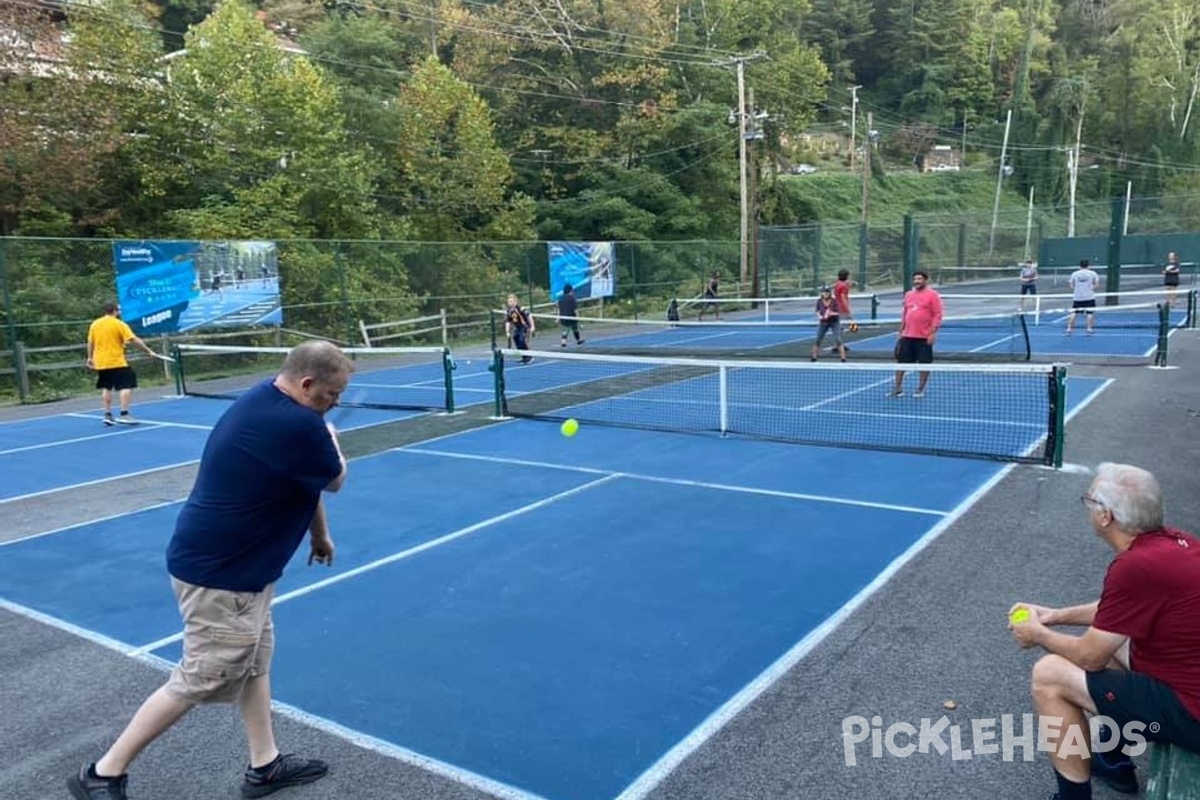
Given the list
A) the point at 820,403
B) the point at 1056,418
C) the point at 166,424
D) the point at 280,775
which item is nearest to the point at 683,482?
the point at 1056,418

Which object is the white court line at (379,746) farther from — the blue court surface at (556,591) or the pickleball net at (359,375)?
the pickleball net at (359,375)

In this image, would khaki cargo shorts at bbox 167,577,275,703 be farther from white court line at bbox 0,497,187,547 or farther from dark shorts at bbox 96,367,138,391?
dark shorts at bbox 96,367,138,391

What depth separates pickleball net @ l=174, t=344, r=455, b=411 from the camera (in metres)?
14.8

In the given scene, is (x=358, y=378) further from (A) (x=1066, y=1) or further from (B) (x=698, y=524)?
(A) (x=1066, y=1)

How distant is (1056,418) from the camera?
8.58 meters

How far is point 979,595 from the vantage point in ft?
18.1

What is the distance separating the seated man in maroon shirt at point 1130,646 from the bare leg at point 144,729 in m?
3.31

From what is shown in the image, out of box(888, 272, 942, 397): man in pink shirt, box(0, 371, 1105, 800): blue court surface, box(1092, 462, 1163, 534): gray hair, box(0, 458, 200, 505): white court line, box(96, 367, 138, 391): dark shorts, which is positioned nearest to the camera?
box(1092, 462, 1163, 534): gray hair

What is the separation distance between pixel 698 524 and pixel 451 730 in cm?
354

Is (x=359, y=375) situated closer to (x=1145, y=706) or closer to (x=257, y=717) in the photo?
(x=257, y=717)

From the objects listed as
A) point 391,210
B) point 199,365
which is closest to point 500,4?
point 391,210

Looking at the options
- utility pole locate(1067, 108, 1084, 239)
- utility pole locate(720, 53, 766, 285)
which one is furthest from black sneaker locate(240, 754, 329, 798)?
utility pole locate(1067, 108, 1084, 239)

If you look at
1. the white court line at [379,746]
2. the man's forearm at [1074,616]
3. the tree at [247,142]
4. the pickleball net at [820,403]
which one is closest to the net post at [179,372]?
the pickleball net at [820,403]

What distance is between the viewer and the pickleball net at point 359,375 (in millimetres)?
14753
